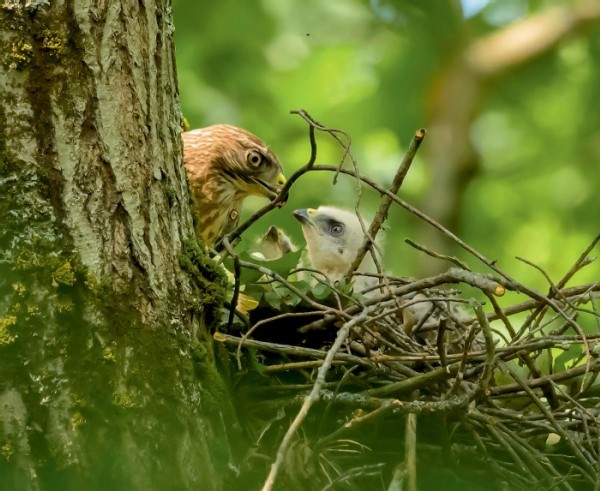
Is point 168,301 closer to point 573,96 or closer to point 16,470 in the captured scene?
point 16,470

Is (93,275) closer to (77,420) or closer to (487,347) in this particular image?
Answer: (77,420)

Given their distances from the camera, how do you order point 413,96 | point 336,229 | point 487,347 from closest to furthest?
point 487,347, point 336,229, point 413,96

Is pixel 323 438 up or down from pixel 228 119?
down

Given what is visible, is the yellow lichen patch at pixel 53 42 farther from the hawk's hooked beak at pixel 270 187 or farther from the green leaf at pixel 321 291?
the hawk's hooked beak at pixel 270 187

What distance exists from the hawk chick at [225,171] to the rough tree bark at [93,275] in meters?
1.62

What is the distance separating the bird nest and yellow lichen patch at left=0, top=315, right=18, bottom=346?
1.65 feet

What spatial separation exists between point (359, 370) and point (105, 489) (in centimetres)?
80

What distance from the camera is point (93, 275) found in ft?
6.59

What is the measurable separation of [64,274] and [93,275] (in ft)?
0.19

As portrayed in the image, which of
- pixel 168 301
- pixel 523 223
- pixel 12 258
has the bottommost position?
pixel 523 223

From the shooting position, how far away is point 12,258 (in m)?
1.95

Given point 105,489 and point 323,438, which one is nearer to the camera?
point 105,489

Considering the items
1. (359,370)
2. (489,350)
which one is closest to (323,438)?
(359,370)

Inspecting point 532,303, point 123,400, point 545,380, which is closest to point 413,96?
point 532,303
